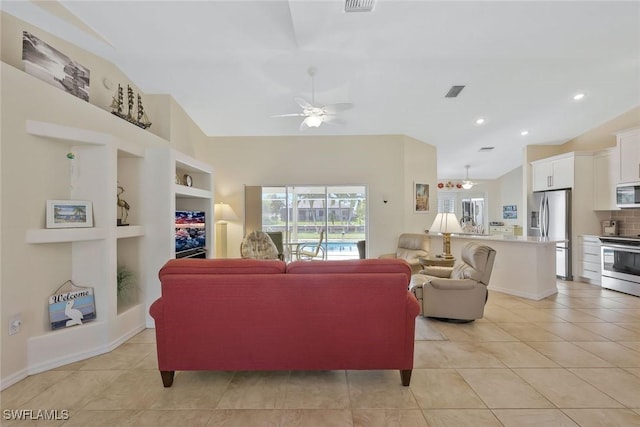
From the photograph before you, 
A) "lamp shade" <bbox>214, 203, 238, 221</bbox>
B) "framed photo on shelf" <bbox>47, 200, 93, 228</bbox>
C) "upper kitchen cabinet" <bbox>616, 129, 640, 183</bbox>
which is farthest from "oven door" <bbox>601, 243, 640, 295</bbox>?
"framed photo on shelf" <bbox>47, 200, 93, 228</bbox>

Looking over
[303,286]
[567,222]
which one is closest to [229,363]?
[303,286]

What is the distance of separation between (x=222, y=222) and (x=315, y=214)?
1982mm

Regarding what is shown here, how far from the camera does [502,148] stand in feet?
22.6

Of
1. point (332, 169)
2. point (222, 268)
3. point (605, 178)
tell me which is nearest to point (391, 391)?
point (222, 268)

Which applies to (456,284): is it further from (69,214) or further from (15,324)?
(15,324)

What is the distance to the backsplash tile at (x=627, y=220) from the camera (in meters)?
4.77

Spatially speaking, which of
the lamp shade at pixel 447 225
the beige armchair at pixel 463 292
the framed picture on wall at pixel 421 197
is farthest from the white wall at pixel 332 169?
the beige armchair at pixel 463 292

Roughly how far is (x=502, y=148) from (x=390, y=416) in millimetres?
7069

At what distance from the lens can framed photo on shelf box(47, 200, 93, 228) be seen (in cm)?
247

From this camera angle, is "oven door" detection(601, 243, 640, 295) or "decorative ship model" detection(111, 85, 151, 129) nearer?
"decorative ship model" detection(111, 85, 151, 129)

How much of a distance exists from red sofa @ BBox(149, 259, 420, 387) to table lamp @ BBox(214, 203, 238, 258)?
394 centimetres

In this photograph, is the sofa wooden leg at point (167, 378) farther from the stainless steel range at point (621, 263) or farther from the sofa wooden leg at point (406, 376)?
the stainless steel range at point (621, 263)

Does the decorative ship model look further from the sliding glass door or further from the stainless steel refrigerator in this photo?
the stainless steel refrigerator

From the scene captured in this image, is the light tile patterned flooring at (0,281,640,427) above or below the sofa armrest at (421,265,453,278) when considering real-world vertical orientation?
below
